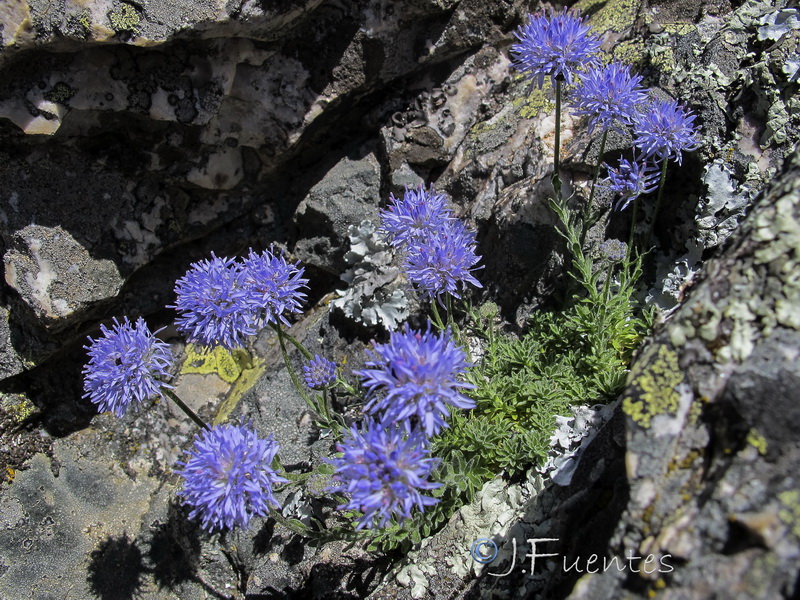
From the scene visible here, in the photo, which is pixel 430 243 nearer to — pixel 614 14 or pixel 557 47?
pixel 557 47

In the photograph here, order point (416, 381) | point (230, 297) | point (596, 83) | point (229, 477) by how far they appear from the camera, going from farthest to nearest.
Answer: point (596, 83) → point (230, 297) → point (229, 477) → point (416, 381)

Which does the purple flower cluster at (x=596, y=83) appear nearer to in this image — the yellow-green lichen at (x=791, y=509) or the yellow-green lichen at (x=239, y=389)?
the yellow-green lichen at (x=791, y=509)

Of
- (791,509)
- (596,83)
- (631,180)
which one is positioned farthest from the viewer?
(631,180)

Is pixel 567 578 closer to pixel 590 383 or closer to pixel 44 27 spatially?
pixel 590 383

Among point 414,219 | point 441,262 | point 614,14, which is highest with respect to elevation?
point 614,14

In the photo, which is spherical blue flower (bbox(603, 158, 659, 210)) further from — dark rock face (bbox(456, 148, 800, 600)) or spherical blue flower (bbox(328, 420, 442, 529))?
spherical blue flower (bbox(328, 420, 442, 529))

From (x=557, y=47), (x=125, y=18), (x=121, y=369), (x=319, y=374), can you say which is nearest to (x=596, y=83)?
(x=557, y=47)

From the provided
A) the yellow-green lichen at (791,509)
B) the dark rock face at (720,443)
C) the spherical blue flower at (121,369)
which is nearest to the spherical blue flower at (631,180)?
the dark rock face at (720,443)
